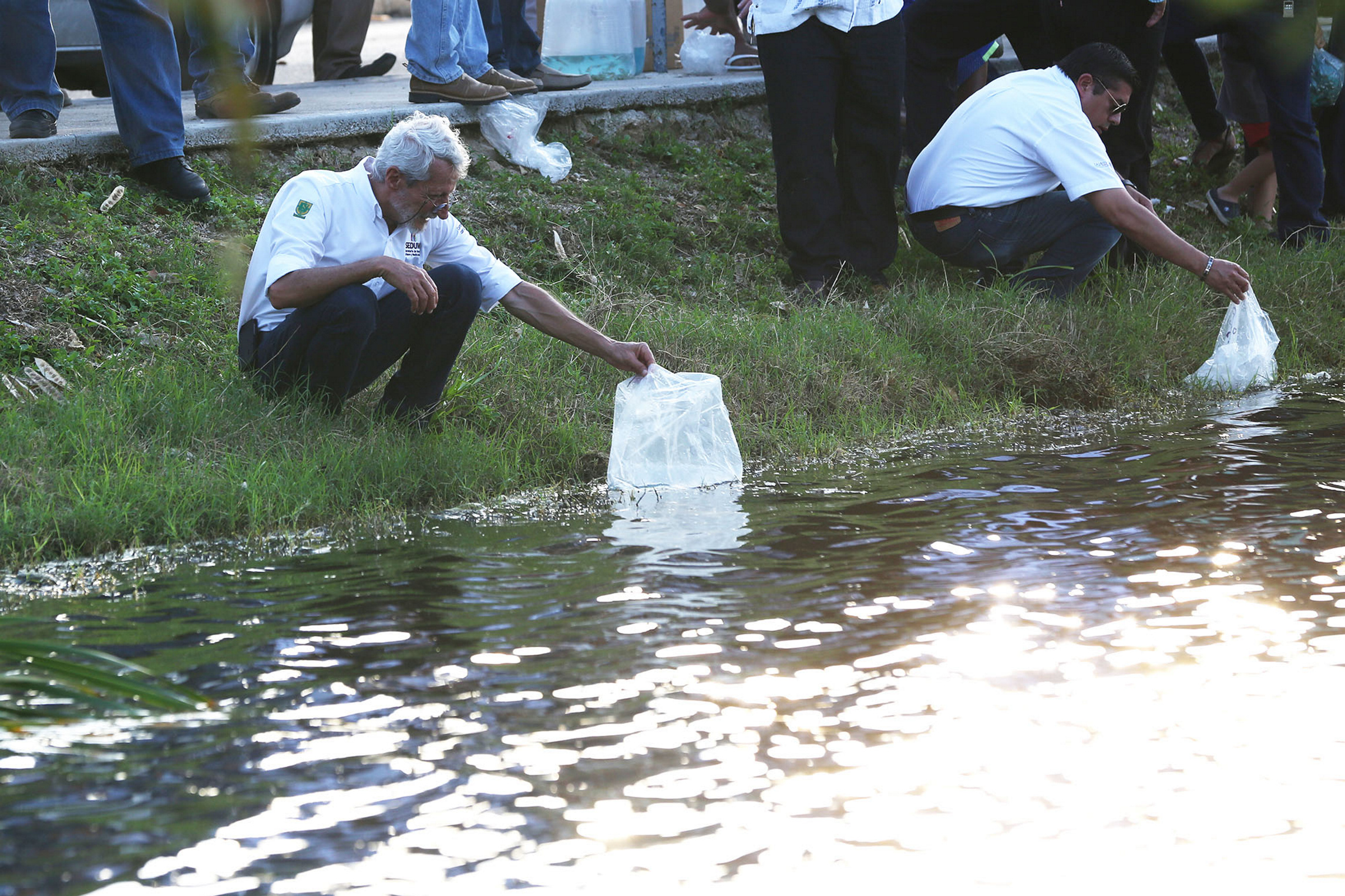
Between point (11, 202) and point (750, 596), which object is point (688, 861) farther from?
point (11, 202)

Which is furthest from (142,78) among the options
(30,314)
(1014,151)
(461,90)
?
(1014,151)

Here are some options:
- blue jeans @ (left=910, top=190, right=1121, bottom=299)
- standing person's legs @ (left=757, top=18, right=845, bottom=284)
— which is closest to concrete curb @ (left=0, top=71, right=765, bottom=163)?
standing person's legs @ (left=757, top=18, right=845, bottom=284)

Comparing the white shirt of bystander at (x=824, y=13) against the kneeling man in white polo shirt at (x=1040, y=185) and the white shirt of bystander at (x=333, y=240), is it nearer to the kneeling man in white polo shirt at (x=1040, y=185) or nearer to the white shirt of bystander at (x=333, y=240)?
the kneeling man in white polo shirt at (x=1040, y=185)

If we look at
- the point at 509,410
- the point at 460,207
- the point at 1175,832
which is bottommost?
the point at 1175,832

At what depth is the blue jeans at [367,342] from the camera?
402cm

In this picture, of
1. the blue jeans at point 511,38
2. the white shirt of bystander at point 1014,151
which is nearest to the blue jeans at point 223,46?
the white shirt of bystander at point 1014,151

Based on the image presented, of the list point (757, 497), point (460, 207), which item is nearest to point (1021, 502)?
point (757, 497)

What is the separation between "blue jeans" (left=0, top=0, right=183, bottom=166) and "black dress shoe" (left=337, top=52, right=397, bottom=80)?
3.35 meters

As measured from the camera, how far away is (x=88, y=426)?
3998 mm

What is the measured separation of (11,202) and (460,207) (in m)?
1.80

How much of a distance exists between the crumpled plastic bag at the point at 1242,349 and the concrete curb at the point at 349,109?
11.4 feet

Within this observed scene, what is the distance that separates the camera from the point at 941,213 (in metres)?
5.90

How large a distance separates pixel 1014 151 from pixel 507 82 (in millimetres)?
2540

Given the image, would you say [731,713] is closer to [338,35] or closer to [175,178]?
[175,178]
